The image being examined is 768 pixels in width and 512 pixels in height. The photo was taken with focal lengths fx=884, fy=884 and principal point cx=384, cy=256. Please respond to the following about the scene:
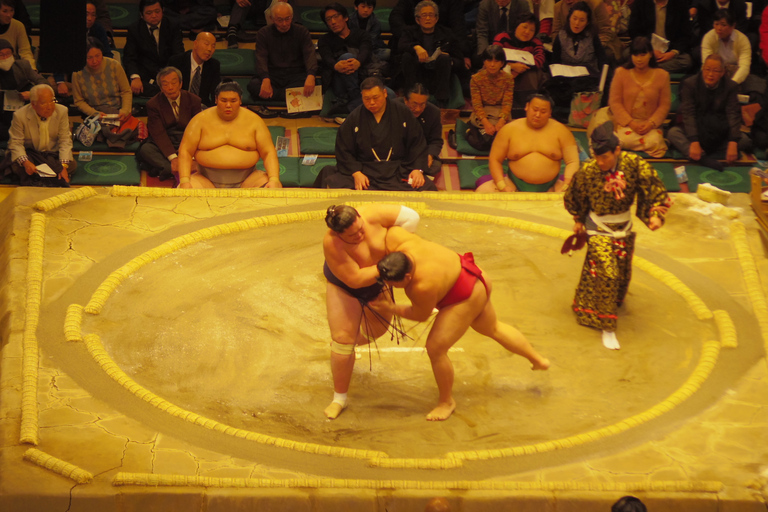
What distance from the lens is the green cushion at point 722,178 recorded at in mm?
5074

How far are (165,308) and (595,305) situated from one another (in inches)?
70.1

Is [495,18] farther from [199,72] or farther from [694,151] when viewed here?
[199,72]

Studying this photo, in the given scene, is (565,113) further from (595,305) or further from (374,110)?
(595,305)

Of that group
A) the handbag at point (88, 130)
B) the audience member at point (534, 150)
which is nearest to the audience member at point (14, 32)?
the handbag at point (88, 130)

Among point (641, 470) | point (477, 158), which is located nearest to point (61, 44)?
point (477, 158)

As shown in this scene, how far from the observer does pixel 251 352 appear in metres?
3.51

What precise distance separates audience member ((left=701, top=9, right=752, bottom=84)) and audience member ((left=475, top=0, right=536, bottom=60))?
1.11 metres

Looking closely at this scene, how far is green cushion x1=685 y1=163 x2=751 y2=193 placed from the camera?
16.6 feet

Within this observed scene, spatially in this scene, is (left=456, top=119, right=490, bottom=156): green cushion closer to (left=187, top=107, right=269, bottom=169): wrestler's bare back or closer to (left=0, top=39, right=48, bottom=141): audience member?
(left=187, top=107, right=269, bottom=169): wrestler's bare back

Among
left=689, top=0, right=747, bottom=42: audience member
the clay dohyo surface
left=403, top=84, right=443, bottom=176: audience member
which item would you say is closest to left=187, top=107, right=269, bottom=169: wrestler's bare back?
the clay dohyo surface

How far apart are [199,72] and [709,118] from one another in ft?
9.82

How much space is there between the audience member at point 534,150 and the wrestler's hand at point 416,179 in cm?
37

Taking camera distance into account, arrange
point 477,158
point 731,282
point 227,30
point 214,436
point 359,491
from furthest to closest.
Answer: point 227,30 → point 477,158 → point 731,282 → point 214,436 → point 359,491

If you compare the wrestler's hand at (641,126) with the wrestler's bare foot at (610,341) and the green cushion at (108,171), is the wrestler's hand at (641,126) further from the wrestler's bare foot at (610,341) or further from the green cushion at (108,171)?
the green cushion at (108,171)
